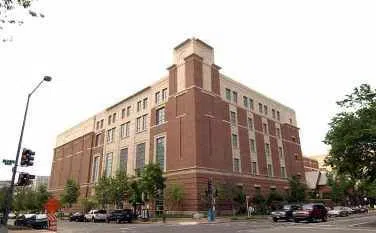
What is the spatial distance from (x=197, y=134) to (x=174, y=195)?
8851mm

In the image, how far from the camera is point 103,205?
6450cm

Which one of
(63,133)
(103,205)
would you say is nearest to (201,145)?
(103,205)

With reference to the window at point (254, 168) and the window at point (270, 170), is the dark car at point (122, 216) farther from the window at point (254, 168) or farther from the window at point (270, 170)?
the window at point (270, 170)

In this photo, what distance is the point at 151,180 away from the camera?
49969 millimetres

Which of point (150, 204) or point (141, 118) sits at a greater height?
point (141, 118)

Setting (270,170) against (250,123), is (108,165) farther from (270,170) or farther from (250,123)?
(270,170)

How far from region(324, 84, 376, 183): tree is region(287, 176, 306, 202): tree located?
94.3 ft

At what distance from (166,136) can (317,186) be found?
41.2 metres

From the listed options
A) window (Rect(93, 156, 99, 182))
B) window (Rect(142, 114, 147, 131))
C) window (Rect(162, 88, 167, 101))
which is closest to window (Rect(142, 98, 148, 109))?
window (Rect(142, 114, 147, 131))

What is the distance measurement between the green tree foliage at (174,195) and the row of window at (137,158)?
5.38 meters

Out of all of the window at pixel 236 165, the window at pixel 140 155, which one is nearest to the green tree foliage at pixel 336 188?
the window at pixel 236 165

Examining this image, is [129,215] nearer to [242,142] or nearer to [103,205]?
[103,205]

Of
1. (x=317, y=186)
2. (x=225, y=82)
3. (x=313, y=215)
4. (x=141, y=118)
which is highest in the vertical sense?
(x=225, y=82)

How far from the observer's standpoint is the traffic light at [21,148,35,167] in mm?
24828
